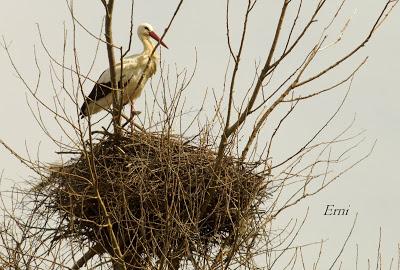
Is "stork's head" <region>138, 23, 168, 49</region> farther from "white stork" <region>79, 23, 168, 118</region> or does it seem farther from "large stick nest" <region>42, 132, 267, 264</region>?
"large stick nest" <region>42, 132, 267, 264</region>

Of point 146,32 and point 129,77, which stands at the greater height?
point 146,32

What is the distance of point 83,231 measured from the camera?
6820 millimetres

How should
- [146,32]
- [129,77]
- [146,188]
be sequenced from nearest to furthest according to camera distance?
[146,188], [129,77], [146,32]

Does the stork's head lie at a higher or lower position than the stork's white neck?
higher

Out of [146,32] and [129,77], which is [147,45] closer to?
[146,32]

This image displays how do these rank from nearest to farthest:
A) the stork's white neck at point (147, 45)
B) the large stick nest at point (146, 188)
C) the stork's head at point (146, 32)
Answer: the large stick nest at point (146, 188) → the stork's white neck at point (147, 45) → the stork's head at point (146, 32)

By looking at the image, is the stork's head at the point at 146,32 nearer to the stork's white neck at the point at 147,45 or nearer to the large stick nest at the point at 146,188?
the stork's white neck at the point at 147,45

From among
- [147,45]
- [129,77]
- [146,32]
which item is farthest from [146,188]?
[146,32]

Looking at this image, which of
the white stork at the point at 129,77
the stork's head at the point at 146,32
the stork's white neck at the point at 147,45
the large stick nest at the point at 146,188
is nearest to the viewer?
the large stick nest at the point at 146,188

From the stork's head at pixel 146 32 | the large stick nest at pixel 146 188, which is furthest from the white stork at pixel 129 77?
the large stick nest at pixel 146 188

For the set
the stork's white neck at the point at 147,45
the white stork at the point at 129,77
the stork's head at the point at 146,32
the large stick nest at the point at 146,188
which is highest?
the stork's head at the point at 146,32

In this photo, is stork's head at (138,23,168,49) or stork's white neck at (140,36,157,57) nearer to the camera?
stork's white neck at (140,36,157,57)

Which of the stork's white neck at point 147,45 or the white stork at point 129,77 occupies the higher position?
the stork's white neck at point 147,45

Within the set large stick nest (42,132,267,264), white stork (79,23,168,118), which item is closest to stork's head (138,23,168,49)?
white stork (79,23,168,118)
